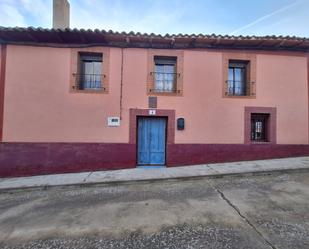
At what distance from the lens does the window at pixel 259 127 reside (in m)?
8.21

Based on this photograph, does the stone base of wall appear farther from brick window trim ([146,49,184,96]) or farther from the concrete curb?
brick window trim ([146,49,184,96])

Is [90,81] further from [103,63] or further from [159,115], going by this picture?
[159,115]

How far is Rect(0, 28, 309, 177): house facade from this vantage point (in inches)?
286

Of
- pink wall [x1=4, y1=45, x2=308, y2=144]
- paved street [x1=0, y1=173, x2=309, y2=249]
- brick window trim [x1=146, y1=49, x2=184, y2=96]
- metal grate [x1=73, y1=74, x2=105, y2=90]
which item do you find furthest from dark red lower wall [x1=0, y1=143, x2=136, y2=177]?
brick window trim [x1=146, y1=49, x2=184, y2=96]

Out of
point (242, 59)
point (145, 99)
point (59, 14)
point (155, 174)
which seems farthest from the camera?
point (59, 14)

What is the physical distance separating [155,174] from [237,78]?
4.83 metres

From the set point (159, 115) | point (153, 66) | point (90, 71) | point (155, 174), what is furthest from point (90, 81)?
point (155, 174)

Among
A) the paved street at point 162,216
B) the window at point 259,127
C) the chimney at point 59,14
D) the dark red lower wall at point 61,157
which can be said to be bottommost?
the paved street at point 162,216

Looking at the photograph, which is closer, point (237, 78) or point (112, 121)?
point (112, 121)

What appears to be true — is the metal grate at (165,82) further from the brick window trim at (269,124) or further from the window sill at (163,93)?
the brick window trim at (269,124)

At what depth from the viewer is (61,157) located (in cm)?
730

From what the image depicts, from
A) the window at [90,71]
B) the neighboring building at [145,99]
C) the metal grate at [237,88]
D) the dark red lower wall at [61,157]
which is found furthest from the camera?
the metal grate at [237,88]

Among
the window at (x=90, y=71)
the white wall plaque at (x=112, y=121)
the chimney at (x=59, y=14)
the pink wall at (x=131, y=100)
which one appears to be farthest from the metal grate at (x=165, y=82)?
the chimney at (x=59, y=14)

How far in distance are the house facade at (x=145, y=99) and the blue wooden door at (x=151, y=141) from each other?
0.04 meters
